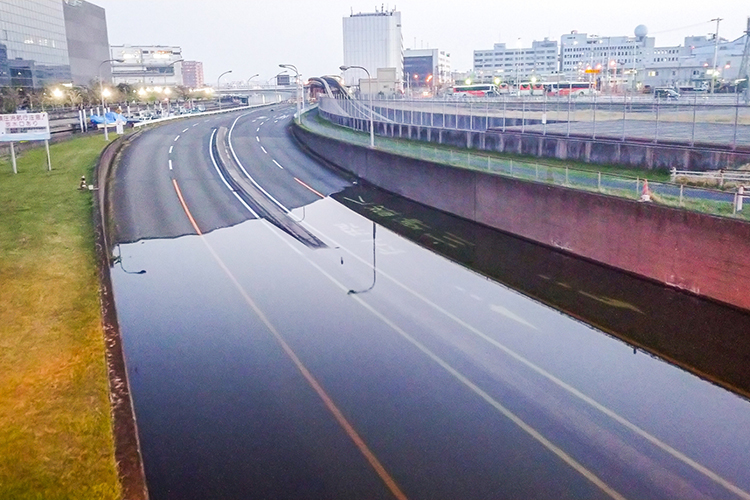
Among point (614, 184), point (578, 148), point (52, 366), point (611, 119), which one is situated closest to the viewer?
point (52, 366)

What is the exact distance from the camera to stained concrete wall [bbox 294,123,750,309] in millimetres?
18453

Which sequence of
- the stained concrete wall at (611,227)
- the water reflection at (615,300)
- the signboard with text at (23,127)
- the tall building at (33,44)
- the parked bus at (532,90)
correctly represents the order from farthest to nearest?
the tall building at (33,44) < the parked bus at (532,90) < the signboard with text at (23,127) < the stained concrete wall at (611,227) < the water reflection at (615,300)

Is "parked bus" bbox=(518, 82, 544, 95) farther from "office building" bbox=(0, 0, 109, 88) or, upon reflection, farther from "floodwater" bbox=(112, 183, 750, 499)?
"office building" bbox=(0, 0, 109, 88)

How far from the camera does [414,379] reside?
13.9 m

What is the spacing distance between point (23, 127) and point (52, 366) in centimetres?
3223

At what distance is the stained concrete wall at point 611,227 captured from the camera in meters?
18.5

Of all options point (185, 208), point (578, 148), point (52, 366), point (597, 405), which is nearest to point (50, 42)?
point (185, 208)

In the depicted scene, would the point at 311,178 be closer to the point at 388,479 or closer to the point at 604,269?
the point at 604,269

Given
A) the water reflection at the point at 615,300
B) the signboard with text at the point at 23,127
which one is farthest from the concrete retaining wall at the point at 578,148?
the signboard with text at the point at 23,127

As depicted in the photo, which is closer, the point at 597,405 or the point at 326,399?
the point at 597,405

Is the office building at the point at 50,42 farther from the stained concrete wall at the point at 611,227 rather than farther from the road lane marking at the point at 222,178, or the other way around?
the stained concrete wall at the point at 611,227

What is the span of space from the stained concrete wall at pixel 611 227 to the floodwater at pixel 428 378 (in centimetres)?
72

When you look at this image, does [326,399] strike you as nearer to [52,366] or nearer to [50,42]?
[52,366]

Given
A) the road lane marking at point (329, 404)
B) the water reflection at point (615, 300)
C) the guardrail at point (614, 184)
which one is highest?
the guardrail at point (614, 184)
